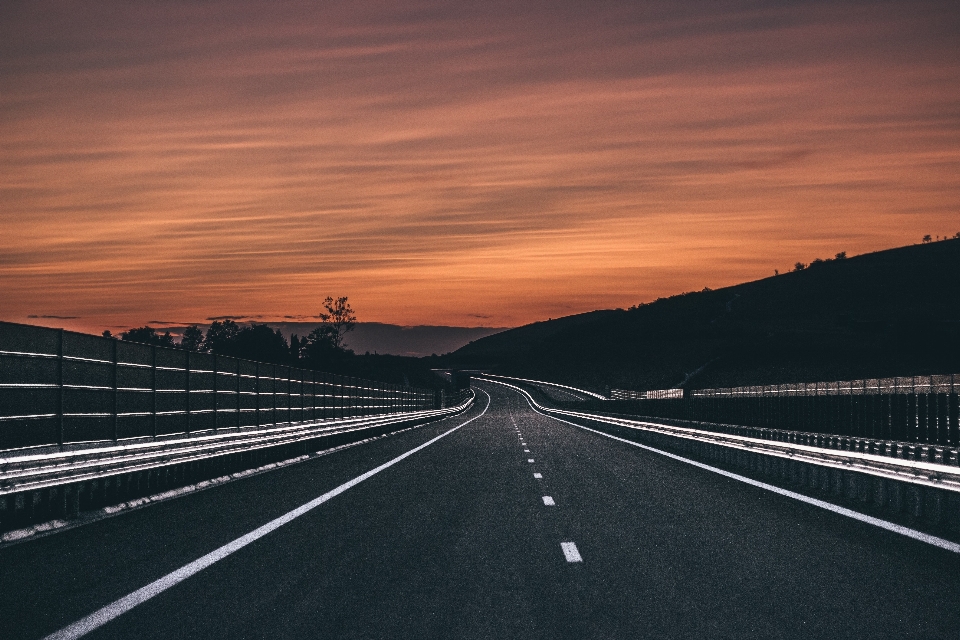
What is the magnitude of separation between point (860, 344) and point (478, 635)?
179 m

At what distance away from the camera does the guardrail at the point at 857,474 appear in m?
14.6

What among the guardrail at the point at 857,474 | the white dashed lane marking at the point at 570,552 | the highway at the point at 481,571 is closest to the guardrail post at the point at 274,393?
the guardrail at the point at 857,474

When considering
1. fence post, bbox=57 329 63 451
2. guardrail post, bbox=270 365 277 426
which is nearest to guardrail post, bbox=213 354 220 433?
guardrail post, bbox=270 365 277 426

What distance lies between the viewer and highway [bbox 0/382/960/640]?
852 cm

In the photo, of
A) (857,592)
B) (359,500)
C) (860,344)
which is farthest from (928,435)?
(860,344)

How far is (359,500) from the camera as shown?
18.9 metres

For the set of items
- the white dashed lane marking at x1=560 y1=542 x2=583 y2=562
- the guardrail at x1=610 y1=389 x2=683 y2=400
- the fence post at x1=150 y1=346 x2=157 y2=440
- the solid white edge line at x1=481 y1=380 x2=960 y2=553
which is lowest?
the guardrail at x1=610 y1=389 x2=683 y2=400

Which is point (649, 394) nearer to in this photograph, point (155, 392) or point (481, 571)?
point (155, 392)

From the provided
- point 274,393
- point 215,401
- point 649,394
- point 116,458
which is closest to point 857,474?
point 116,458

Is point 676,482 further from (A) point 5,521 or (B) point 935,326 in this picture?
(B) point 935,326

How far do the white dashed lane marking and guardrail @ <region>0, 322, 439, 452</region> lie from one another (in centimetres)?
848

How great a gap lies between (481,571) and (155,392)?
15.8 m

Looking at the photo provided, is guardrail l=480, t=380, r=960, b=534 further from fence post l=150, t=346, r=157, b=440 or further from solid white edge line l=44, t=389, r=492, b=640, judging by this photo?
fence post l=150, t=346, r=157, b=440

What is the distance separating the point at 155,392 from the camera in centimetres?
2534
